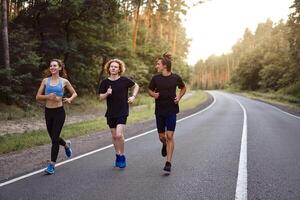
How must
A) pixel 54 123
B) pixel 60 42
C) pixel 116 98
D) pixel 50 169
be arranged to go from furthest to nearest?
pixel 60 42
pixel 116 98
pixel 54 123
pixel 50 169

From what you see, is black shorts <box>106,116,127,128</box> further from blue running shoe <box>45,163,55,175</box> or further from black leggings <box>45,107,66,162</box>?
blue running shoe <box>45,163,55,175</box>

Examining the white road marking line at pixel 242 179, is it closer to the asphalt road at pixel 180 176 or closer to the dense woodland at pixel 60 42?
the asphalt road at pixel 180 176

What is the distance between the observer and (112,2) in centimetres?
2503

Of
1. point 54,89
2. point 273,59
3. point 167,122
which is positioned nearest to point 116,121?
point 167,122

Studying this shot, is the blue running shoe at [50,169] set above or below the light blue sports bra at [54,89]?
below

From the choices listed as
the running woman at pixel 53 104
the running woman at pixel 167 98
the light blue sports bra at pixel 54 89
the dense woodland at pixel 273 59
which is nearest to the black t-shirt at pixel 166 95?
the running woman at pixel 167 98

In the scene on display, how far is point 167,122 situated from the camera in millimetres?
7266

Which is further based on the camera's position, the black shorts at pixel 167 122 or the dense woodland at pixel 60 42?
the dense woodland at pixel 60 42

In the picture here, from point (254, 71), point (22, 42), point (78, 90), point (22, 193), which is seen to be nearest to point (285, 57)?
point (254, 71)

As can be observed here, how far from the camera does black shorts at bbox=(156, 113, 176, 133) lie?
7.23 metres

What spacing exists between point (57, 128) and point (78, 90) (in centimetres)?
2056

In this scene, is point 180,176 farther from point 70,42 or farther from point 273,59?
point 273,59

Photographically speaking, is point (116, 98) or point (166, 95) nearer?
point (166, 95)

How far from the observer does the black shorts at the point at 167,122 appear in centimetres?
723
